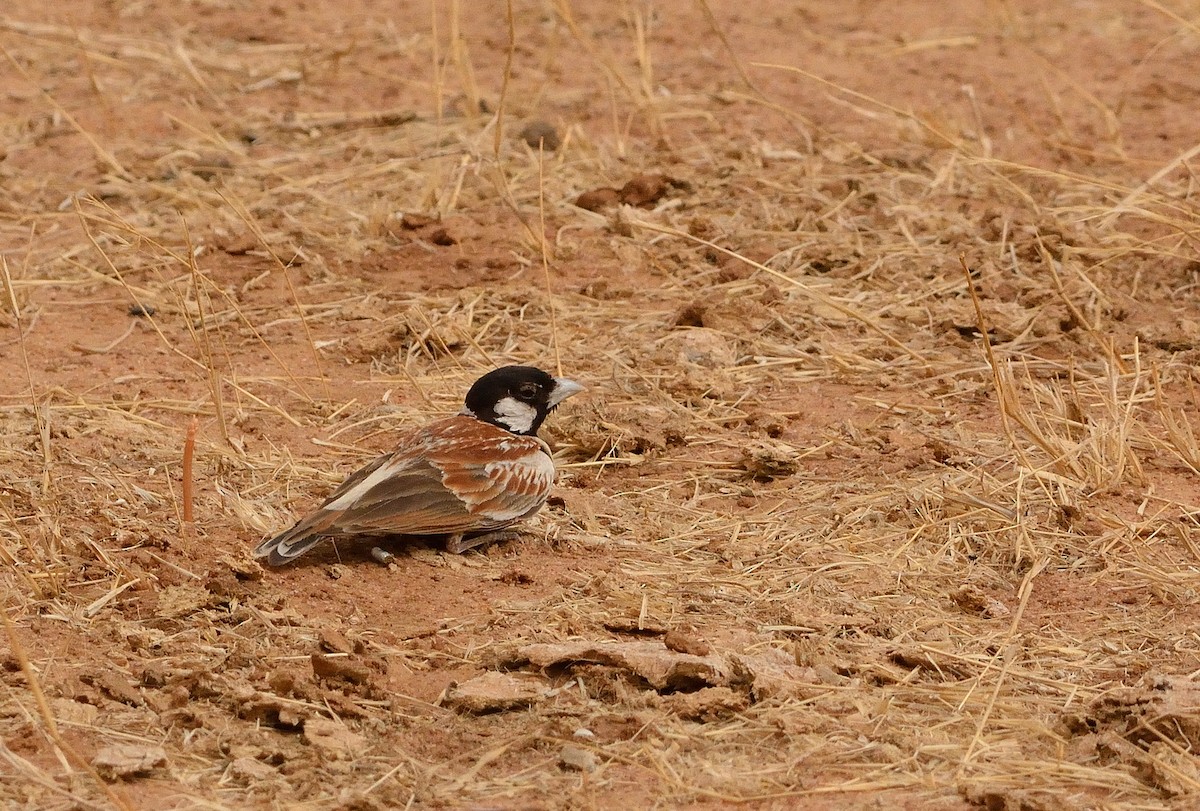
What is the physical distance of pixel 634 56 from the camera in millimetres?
11742

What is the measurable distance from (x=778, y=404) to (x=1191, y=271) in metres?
2.62

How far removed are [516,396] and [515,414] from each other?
0.25 ft

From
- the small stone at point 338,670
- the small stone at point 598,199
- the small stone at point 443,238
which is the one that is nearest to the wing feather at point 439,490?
the small stone at point 338,670

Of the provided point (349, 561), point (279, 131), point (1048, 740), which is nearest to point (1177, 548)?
point (1048, 740)

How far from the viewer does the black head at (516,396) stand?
6.39 meters

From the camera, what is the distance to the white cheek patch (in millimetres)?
6426

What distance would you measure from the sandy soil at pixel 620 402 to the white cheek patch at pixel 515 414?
341 millimetres

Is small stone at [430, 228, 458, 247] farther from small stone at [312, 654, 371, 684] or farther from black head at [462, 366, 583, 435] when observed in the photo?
small stone at [312, 654, 371, 684]

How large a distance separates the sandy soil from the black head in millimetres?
374

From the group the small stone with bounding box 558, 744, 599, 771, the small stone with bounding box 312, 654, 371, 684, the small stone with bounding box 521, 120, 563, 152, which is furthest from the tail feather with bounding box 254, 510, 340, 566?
the small stone with bounding box 521, 120, 563, 152

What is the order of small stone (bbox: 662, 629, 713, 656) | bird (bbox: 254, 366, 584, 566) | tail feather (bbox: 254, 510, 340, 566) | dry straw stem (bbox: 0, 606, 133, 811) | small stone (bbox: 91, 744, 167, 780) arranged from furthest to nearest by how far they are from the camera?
bird (bbox: 254, 366, 584, 566)
tail feather (bbox: 254, 510, 340, 566)
small stone (bbox: 662, 629, 713, 656)
small stone (bbox: 91, 744, 167, 780)
dry straw stem (bbox: 0, 606, 133, 811)

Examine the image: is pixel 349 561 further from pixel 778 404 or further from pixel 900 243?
pixel 900 243

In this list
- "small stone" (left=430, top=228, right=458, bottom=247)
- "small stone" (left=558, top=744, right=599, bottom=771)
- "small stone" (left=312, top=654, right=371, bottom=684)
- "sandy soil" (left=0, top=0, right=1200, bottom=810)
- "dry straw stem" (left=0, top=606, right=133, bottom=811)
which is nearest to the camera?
"dry straw stem" (left=0, top=606, right=133, bottom=811)

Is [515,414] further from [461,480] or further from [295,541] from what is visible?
[295,541]
